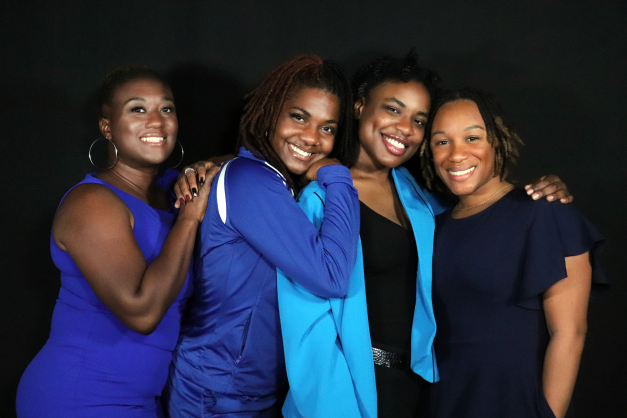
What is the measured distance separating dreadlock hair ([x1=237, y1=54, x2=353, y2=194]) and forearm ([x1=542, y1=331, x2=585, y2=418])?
1166mm

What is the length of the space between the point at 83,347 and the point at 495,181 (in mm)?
1746

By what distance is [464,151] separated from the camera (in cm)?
219

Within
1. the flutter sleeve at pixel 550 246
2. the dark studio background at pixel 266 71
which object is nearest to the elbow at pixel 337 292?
the flutter sleeve at pixel 550 246

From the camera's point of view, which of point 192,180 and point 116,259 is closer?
point 116,259

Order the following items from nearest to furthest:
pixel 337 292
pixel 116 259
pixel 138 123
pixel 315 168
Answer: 1. pixel 116 259
2. pixel 337 292
3. pixel 138 123
4. pixel 315 168

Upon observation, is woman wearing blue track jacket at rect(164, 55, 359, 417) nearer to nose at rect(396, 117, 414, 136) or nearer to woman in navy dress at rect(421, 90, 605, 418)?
nose at rect(396, 117, 414, 136)

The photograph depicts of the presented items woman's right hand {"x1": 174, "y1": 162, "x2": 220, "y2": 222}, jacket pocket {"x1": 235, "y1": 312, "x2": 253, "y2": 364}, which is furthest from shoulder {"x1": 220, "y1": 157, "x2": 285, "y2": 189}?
jacket pocket {"x1": 235, "y1": 312, "x2": 253, "y2": 364}

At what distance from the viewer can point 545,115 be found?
9.02 ft

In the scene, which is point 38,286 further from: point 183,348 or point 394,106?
point 394,106

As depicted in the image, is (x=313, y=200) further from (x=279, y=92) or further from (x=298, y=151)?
(x=279, y=92)

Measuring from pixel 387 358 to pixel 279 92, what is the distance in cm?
116

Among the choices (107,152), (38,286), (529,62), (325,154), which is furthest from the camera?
(529,62)

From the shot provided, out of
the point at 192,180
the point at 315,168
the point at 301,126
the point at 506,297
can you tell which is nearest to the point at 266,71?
the point at 301,126

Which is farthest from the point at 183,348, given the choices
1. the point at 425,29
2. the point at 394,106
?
the point at 425,29
